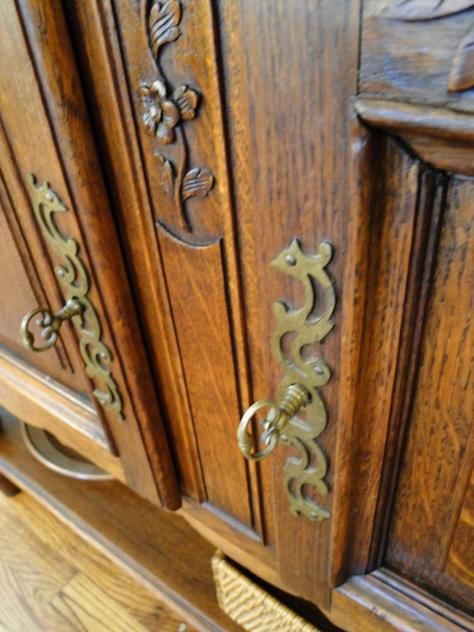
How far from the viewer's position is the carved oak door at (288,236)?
0.25m

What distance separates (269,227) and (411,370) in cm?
11

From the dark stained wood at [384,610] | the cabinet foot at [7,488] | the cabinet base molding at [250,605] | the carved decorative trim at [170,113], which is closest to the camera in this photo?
the carved decorative trim at [170,113]

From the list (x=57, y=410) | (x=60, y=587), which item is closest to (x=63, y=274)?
(x=57, y=410)

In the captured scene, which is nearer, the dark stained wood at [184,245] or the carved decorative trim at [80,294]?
the dark stained wood at [184,245]

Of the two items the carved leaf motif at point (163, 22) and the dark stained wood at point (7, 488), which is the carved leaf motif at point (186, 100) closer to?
the carved leaf motif at point (163, 22)

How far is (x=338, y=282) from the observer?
0.30m

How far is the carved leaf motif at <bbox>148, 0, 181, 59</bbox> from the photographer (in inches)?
11.3

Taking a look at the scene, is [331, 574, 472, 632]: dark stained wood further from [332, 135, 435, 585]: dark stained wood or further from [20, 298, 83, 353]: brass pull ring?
[20, 298, 83, 353]: brass pull ring

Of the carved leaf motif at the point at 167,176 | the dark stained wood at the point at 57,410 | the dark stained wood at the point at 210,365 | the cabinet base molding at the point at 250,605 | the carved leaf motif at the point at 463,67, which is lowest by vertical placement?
the cabinet base molding at the point at 250,605

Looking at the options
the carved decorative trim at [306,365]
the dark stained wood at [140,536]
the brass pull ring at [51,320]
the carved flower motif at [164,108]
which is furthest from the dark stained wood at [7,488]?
the carved flower motif at [164,108]

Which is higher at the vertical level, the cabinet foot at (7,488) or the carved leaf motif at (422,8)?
the carved leaf motif at (422,8)

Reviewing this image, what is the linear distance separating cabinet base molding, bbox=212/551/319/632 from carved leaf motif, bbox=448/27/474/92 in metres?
0.52

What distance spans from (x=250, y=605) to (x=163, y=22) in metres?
0.57

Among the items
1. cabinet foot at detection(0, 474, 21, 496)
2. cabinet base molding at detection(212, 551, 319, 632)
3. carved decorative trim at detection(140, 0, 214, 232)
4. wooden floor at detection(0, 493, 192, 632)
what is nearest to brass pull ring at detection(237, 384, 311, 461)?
carved decorative trim at detection(140, 0, 214, 232)
